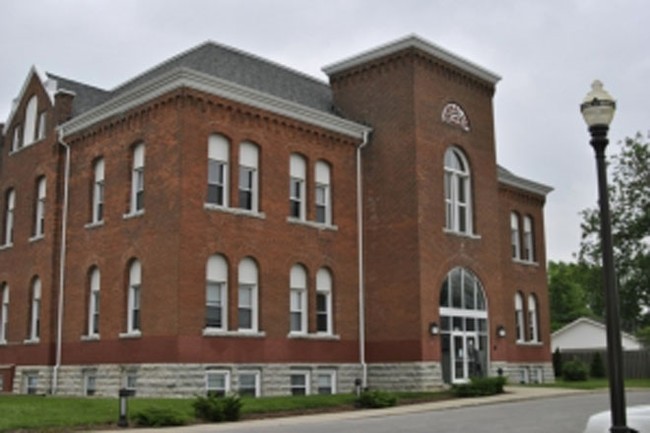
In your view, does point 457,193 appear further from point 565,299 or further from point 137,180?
point 565,299

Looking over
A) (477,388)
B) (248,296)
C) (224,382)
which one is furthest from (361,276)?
(224,382)

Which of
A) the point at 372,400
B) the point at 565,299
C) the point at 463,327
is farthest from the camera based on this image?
the point at 565,299

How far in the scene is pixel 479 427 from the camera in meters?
18.1

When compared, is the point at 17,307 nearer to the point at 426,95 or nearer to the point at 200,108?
the point at 200,108

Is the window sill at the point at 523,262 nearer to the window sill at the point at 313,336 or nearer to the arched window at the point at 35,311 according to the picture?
the window sill at the point at 313,336

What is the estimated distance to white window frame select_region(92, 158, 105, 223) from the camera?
30.8m

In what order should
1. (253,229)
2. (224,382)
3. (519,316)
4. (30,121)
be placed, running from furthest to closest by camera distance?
(519,316) < (30,121) < (253,229) < (224,382)

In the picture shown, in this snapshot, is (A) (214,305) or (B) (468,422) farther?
(A) (214,305)

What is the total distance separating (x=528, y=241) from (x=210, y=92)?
847 inches

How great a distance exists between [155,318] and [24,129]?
14.0 meters

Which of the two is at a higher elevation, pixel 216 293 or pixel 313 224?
pixel 313 224

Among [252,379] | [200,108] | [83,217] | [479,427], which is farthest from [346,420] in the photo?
[83,217]

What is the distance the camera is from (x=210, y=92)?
92.1 feet

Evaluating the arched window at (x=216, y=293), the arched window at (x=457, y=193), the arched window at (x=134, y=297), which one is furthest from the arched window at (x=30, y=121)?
the arched window at (x=457, y=193)
